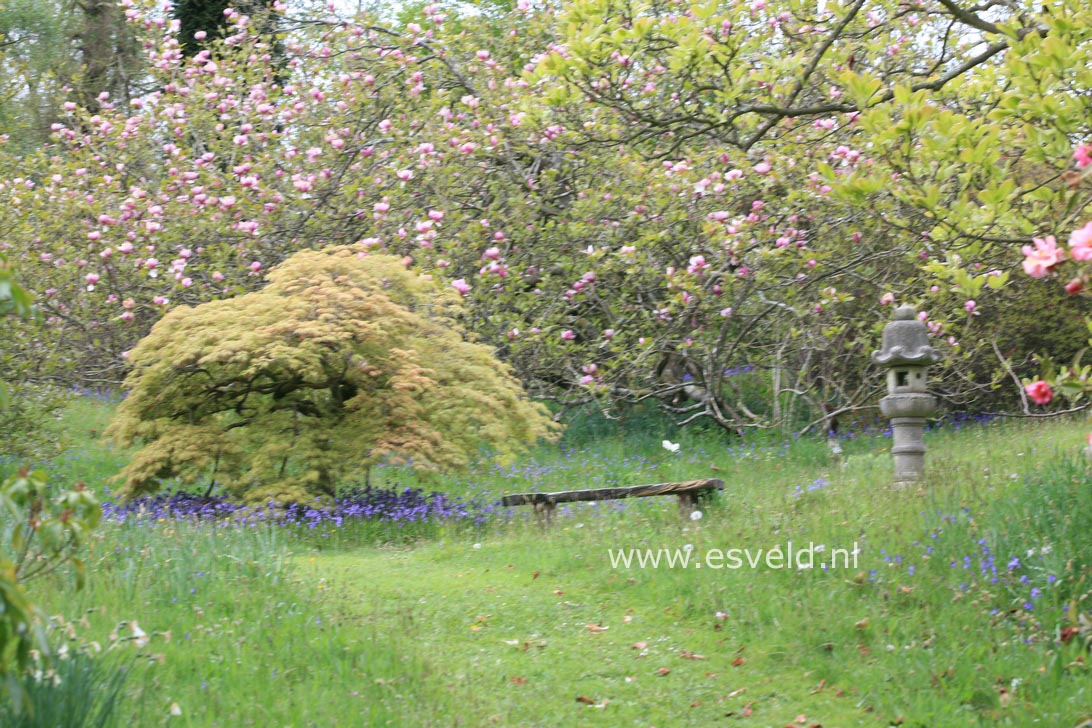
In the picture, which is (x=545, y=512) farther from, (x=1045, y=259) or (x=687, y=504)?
Answer: (x=1045, y=259)

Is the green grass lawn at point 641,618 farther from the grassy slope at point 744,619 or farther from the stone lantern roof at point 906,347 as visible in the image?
the stone lantern roof at point 906,347

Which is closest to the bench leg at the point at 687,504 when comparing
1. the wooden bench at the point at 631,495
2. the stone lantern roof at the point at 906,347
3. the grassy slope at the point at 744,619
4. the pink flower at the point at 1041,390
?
the wooden bench at the point at 631,495

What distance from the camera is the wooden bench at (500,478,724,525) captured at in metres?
8.24

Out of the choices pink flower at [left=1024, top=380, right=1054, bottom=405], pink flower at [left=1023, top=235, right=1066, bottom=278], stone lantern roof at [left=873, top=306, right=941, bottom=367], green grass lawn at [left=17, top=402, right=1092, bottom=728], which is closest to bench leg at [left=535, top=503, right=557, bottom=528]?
green grass lawn at [left=17, top=402, right=1092, bottom=728]

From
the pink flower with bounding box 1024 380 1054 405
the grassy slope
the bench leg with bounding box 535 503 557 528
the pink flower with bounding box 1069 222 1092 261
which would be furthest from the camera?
the bench leg with bounding box 535 503 557 528

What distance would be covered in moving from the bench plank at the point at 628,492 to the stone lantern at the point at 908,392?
151 cm

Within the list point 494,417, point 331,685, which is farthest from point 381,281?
point 331,685

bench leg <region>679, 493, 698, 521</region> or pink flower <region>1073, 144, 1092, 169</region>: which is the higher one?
pink flower <region>1073, 144, 1092, 169</region>

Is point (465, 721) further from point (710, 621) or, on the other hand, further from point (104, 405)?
point (104, 405)

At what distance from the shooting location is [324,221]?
12484 mm

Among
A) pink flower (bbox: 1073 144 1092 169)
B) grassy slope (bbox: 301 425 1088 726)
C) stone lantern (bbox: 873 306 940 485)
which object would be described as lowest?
grassy slope (bbox: 301 425 1088 726)

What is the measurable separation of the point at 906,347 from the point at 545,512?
320cm

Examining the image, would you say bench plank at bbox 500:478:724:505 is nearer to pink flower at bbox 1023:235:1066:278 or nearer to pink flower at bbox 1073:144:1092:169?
pink flower at bbox 1023:235:1066:278

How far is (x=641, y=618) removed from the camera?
6.42m
